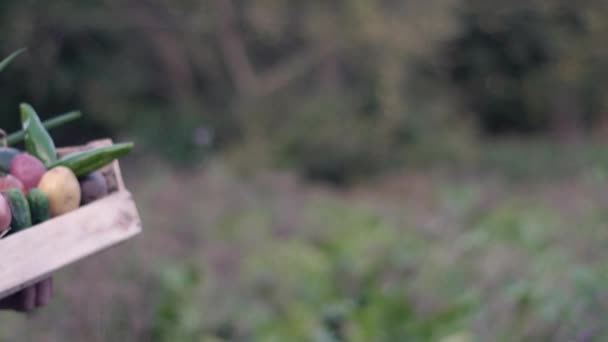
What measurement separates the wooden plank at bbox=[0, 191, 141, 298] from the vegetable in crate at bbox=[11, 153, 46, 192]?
0.43ft

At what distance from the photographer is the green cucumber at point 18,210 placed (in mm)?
2043

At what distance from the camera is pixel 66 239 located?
2111mm

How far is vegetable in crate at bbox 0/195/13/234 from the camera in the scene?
6.48 feet

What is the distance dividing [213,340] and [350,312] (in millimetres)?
1181

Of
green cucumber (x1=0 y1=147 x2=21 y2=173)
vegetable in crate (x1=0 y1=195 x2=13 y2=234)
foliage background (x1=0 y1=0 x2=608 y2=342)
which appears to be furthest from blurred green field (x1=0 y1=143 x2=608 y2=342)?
vegetable in crate (x1=0 y1=195 x2=13 y2=234)

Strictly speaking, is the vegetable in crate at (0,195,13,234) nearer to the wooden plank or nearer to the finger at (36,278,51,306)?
the wooden plank

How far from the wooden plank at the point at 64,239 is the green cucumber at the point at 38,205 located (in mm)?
49

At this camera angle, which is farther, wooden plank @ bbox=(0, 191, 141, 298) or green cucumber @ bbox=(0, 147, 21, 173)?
green cucumber @ bbox=(0, 147, 21, 173)

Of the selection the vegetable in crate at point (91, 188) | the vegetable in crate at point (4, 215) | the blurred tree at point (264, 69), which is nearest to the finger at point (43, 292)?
the vegetable in crate at point (91, 188)

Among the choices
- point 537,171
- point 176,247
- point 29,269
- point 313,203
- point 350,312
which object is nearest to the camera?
point 29,269

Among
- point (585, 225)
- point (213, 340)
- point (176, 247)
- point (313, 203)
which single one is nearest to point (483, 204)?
point (313, 203)

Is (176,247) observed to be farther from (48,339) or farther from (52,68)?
(52,68)

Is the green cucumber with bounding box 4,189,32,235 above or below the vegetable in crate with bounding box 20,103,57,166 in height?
below

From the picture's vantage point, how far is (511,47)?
20547mm
